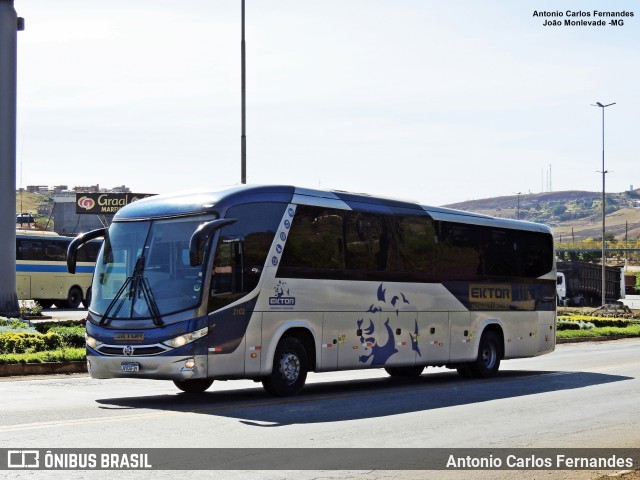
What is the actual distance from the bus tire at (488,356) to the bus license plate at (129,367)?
344 inches

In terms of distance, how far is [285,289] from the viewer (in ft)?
56.5

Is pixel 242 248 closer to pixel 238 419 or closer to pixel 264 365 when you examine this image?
pixel 264 365

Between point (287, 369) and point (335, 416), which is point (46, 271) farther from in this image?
point (335, 416)

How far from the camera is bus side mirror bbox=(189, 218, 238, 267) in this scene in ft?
48.4

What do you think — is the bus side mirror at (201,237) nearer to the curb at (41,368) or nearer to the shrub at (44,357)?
the curb at (41,368)

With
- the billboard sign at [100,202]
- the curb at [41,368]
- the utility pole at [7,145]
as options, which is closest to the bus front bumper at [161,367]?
the curb at [41,368]

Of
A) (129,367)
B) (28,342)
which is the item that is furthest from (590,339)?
(129,367)

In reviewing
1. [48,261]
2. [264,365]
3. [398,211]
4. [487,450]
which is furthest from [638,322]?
[487,450]

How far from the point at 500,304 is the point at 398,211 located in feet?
13.3

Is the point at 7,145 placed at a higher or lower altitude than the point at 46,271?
higher

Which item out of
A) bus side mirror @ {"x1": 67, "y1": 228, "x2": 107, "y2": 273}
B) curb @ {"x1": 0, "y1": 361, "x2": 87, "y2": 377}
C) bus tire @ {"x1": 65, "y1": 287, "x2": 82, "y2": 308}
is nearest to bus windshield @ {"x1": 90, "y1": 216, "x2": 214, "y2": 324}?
bus side mirror @ {"x1": 67, "y1": 228, "x2": 107, "y2": 273}

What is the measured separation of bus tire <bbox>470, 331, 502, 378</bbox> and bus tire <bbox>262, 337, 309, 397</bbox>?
589 centimetres

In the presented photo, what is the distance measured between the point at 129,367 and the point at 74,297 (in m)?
39.8

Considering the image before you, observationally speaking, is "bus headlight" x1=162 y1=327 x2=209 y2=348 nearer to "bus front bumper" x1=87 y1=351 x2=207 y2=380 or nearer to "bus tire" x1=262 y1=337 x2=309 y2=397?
"bus front bumper" x1=87 y1=351 x2=207 y2=380
